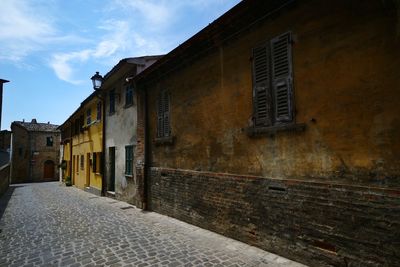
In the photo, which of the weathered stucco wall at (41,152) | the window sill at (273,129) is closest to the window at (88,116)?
the window sill at (273,129)

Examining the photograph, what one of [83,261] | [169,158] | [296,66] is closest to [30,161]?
[169,158]

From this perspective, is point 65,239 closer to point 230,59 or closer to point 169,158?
point 169,158

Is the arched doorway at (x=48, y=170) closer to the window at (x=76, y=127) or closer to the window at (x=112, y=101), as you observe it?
the window at (x=76, y=127)

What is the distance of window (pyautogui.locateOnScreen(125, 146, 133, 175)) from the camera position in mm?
11343

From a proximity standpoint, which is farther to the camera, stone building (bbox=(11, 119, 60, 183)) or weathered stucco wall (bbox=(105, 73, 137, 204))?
stone building (bbox=(11, 119, 60, 183))

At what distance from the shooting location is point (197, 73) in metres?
7.48

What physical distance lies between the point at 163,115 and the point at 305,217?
582 cm

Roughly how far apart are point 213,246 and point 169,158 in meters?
3.68

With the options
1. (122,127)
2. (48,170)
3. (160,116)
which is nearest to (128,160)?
(122,127)

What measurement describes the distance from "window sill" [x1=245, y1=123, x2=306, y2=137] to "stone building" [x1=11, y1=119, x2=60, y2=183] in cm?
3647

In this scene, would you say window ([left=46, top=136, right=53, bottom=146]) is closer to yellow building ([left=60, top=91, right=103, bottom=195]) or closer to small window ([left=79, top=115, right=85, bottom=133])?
yellow building ([left=60, top=91, right=103, bottom=195])

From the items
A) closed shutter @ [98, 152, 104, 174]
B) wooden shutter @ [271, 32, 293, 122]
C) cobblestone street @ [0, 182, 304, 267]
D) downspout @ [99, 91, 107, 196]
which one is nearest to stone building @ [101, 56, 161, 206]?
downspout @ [99, 91, 107, 196]

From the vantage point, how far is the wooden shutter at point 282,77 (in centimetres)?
494

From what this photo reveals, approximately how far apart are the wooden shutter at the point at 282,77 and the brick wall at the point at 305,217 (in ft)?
4.24
